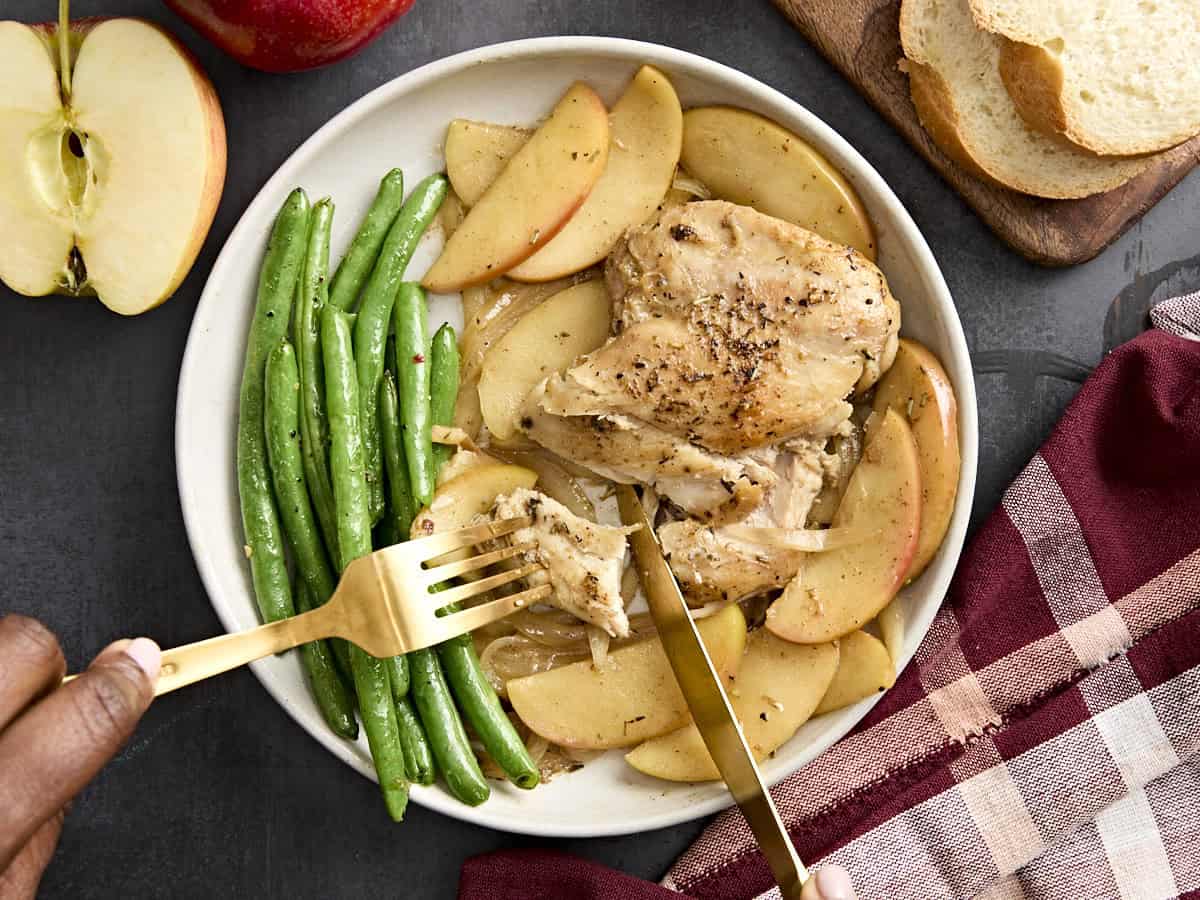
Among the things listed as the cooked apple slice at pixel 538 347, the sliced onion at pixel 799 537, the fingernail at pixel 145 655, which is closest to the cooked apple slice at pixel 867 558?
the sliced onion at pixel 799 537

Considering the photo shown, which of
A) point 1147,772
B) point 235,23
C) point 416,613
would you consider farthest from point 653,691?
point 235,23

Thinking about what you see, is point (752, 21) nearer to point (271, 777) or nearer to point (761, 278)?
point (761, 278)

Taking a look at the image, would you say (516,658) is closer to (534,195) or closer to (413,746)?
(413,746)

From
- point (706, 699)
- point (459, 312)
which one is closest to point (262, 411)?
point (459, 312)

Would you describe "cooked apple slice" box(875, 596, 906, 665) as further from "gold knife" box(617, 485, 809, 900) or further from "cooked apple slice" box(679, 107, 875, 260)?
A: "cooked apple slice" box(679, 107, 875, 260)

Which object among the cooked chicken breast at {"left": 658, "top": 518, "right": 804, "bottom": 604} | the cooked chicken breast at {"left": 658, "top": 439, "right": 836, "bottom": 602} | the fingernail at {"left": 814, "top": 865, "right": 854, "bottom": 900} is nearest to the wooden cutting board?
the cooked chicken breast at {"left": 658, "top": 439, "right": 836, "bottom": 602}

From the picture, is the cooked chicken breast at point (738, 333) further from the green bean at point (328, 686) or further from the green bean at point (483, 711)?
the green bean at point (328, 686)

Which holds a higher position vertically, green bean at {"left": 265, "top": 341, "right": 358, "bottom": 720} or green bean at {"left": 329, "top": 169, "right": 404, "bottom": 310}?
green bean at {"left": 329, "top": 169, "right": 404, "bottom": 310}
